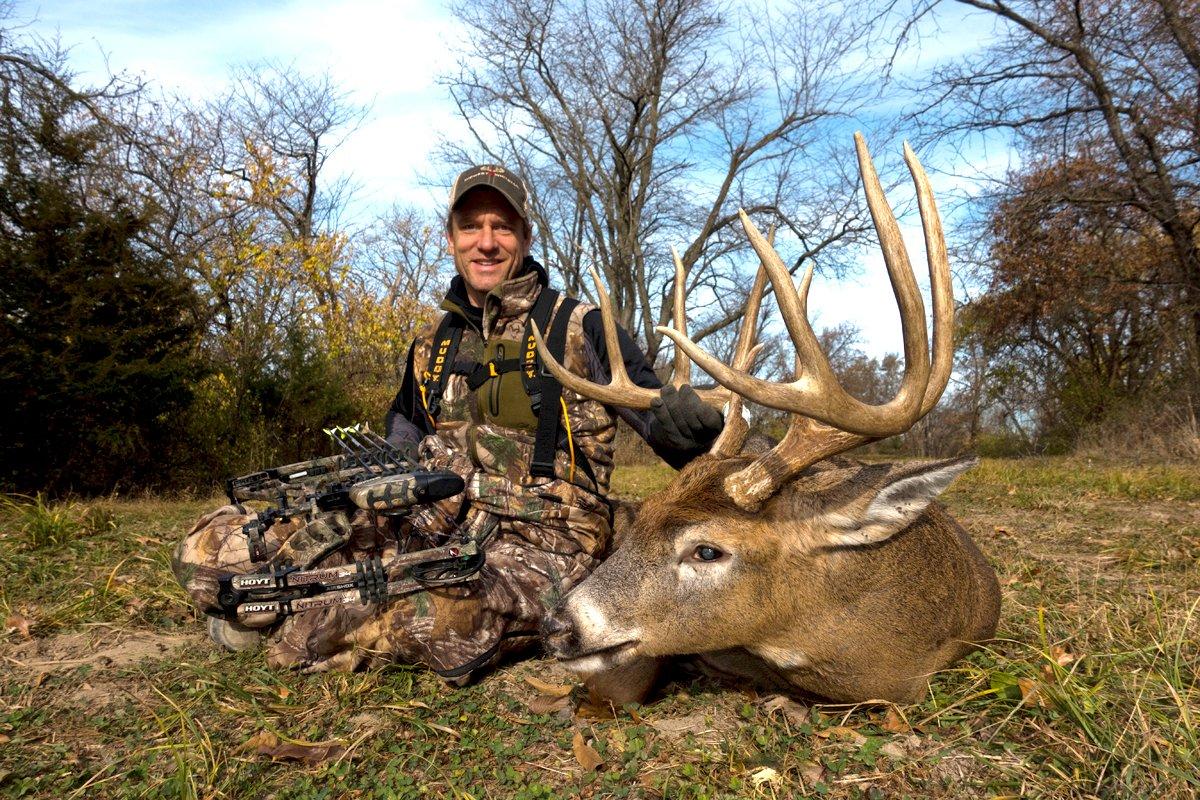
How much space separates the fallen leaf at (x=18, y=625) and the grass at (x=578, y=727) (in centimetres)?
1

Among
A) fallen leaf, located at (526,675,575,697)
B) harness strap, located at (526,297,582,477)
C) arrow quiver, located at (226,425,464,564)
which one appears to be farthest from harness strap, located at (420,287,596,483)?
fallen leaf, located at (526,675,575,697)

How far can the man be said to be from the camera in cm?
315

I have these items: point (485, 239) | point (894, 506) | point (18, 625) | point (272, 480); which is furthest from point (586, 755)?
point (18, 625)

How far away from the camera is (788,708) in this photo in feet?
Answer: 8.86

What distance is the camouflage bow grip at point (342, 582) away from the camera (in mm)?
2939

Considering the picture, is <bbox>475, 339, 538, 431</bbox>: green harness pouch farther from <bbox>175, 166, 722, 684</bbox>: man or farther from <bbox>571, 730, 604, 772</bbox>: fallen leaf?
<bbox>571, 730, 604, 772</bbox>: fallen leaf

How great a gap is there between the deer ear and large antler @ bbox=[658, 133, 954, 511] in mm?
180

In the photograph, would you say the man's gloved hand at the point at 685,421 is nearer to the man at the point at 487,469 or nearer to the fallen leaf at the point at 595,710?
the man at the point at 487,469

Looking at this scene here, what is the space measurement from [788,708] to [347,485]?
84.6 inches

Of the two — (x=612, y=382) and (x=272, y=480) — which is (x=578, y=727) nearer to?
(x=612, y=382)

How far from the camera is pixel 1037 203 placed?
13.4 meters

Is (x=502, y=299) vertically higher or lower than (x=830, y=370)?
higher

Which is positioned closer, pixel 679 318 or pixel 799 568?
pixel 799 568

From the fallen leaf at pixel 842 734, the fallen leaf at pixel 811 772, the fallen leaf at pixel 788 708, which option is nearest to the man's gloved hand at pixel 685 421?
the fallen leaf at pixel 788 708
